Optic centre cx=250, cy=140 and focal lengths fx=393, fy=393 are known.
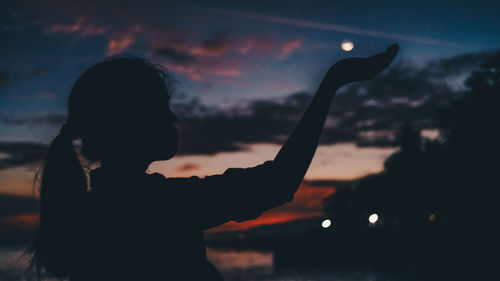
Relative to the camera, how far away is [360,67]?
1.29 m

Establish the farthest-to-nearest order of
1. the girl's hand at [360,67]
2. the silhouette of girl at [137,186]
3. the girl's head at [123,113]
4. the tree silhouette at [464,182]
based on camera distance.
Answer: the tree silhouette at [464,182], the girl's head at [123,113], the silhouette of girl at [137,186], the girl's hand at [360,67]

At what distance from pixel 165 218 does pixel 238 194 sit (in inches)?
11.6

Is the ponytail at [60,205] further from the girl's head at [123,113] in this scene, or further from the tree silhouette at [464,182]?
the tree silhouette at [464,182]

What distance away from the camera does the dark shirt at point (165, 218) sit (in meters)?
1.41

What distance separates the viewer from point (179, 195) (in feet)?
4.88

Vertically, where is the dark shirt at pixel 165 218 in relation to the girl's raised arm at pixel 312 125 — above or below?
below

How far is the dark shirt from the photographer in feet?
4.61

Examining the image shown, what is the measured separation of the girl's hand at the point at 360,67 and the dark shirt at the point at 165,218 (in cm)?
39

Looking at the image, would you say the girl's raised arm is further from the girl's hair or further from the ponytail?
the ponytail

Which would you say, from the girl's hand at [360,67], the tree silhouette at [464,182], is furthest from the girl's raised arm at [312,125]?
the tree silhouette at [464,182]

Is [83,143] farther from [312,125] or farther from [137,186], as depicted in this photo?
[312,125]

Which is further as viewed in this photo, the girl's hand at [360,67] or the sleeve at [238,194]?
the sleeve at [238,194]

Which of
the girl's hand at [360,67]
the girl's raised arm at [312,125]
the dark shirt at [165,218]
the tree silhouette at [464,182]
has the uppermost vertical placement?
the tree silhouette at [464,182]

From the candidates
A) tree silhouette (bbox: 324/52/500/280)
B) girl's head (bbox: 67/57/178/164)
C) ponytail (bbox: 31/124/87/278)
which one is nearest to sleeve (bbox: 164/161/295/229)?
girl's head (bbox: 67/57/178/164)
